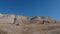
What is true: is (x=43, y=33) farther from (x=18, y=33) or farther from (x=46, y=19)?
(x=46, y=19)

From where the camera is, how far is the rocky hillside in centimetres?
3375

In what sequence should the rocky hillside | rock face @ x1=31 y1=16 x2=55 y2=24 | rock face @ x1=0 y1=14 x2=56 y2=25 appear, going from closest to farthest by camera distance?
1. the rocky hillside
2. rock face @ x1=0 y1=14 x2=56 y2=25
3. rock face @ x1=31 y1=16 x2=55 y2=24

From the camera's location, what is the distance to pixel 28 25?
142 feet

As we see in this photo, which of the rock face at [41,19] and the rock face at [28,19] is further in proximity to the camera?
the rock face at [41,19]

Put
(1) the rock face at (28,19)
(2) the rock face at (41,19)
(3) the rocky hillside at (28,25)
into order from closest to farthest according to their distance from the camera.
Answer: (3) the rocky hillside at (28,25) < (1) the rock face at (28,19) < (2) the rock face at (41,19)

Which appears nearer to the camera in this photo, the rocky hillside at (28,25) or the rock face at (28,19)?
the rocky hillside at (28,25)

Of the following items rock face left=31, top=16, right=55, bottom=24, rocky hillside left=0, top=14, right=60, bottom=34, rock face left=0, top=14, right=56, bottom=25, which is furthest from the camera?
rock face left=31, top=16, right=55, bottom=24

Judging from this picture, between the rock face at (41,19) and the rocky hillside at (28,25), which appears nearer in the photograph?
the rocky hillside at (28,25)

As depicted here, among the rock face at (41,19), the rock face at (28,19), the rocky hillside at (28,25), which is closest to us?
the rocky hillside at (28,25)

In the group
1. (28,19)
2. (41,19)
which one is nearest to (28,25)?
(41,19)

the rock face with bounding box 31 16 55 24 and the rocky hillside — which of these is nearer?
the rocky hillside

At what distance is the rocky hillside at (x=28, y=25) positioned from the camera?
33.8 meters

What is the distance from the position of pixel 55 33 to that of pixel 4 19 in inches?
905

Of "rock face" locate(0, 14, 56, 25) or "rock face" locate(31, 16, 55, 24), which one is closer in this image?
"rock face" locate(0, 14, 56, 25)
